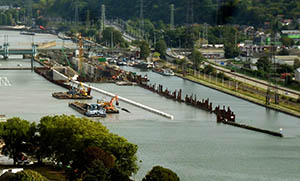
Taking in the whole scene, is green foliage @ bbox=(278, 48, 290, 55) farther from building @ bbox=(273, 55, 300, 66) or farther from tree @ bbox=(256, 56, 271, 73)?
tree @ bbox=(256, 56, 271, 73)

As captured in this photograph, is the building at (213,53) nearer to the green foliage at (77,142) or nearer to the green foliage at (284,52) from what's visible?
the green foliage at (284,52)

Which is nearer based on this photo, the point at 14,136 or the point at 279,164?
the point at 14,136

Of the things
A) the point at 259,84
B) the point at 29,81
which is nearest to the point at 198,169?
the point at 259,84

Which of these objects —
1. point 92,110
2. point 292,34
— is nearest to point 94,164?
point 92,110

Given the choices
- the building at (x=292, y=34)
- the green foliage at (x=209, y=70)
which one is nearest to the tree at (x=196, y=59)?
the green foliage at (x=209, y=70)

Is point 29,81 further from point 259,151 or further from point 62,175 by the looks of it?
point 62,175

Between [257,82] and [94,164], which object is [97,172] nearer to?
[94,164]
